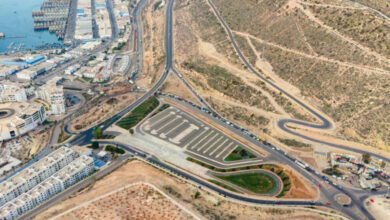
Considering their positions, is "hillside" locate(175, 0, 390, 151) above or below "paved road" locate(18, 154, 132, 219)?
above

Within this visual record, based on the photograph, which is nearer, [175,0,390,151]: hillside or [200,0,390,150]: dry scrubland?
[200,0,390,150]: dry scrubland

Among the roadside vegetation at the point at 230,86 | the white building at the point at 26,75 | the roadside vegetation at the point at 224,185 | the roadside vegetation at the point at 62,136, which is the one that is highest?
the roadside vegetation at the point at 230,86

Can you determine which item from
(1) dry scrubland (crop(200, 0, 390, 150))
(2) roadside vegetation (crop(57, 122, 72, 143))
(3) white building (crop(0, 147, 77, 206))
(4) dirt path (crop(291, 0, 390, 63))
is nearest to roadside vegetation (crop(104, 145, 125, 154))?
(3) white building (crop(0, 147, 77, 206))

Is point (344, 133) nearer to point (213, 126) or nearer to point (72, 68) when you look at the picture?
point (213, 126)

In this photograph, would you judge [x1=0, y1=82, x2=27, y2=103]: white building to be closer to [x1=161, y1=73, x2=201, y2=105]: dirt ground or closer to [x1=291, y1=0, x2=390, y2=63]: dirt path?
[x1=161, y1=73, x2=201, y2=105]: dirt ground

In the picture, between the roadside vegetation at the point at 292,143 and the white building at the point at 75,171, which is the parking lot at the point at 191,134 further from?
the white building at the point at 75,171

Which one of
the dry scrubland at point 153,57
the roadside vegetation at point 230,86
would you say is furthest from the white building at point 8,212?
the roadside vegetation at point 230,86
